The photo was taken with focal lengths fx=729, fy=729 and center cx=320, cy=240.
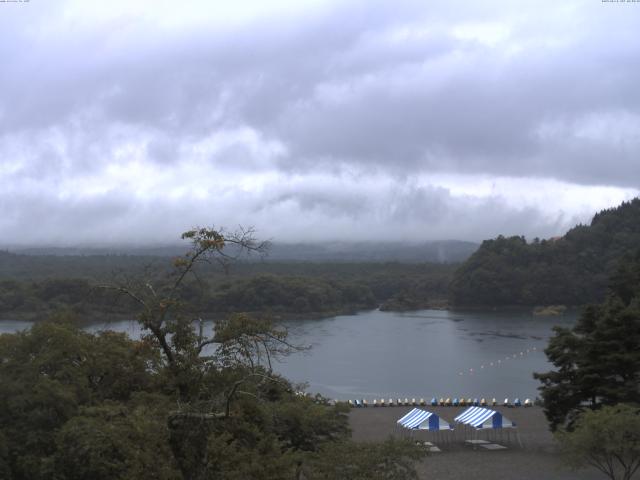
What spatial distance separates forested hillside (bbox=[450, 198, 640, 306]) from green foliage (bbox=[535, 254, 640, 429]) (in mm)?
47350

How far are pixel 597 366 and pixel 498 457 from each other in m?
3.01

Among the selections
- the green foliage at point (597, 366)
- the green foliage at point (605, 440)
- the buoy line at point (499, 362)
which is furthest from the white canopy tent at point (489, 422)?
the buoy line at point (499, 362)

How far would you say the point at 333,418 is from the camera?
13.2 meters

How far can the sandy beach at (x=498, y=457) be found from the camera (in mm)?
14914

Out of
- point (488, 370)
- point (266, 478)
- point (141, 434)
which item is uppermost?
point (141, 434)

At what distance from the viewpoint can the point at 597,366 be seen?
52.9 feet

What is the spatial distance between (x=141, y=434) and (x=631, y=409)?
33.5 feet

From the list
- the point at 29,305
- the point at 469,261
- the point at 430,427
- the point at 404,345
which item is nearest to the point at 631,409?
the point at 430,427

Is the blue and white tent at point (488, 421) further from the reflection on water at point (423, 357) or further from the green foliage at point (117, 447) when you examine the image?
the green foliage at point (117, 447)

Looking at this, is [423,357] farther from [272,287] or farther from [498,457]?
[498,457]

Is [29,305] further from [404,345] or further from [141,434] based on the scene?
[141,434]

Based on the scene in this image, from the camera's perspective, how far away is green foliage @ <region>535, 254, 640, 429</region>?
15.9 metres

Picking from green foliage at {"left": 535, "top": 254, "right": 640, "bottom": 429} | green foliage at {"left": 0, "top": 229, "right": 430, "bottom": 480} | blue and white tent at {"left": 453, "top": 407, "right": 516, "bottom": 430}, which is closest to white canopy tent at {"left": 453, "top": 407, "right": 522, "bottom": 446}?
blue and white tent at {"left": 453, "top": 407, "right": 516, "bottom": 430}

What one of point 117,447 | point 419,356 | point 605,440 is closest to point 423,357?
point 419,356
